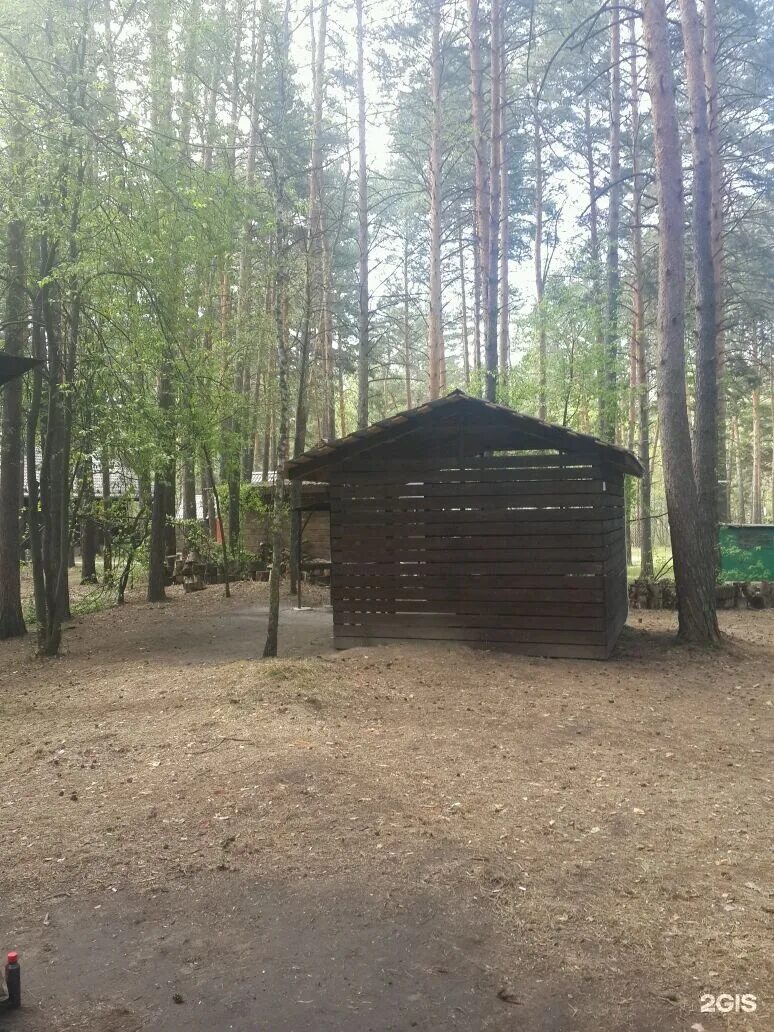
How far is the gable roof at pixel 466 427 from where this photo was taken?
9602 mm

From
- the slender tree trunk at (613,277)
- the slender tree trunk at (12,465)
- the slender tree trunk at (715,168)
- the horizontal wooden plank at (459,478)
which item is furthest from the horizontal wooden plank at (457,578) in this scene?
the slender tree trunk at (613,277)

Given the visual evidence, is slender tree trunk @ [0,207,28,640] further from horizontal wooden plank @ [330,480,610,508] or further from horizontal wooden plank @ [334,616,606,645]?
horizontal wooden plank @ [334,616,606,645]

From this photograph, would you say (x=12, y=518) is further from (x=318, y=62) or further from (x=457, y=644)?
(x=318, y=62)

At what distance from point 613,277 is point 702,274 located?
7.67 meters

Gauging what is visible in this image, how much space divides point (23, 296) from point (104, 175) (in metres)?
2.80

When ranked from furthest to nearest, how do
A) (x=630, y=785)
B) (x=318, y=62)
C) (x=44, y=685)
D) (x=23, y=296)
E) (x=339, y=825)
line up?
(x=318, y=62) < (x=23, y=296) < (x=44, y=685) < (x=630, y=785) < (x=339, y=825)

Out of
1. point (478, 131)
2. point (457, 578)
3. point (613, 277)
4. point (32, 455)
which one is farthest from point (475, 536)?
point (613, 277)

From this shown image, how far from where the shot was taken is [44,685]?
9133 millimetres

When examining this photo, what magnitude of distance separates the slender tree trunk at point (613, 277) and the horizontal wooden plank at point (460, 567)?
831 cm

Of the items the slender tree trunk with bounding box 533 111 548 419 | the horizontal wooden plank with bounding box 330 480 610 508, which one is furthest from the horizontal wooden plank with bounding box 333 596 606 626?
the slender tree trunk with bounding box 533 111 548 419

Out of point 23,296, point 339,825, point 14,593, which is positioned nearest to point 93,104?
point 23,296

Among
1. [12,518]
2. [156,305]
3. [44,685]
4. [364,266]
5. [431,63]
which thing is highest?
[431,63]

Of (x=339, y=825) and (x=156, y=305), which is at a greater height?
(x=156, y=305)

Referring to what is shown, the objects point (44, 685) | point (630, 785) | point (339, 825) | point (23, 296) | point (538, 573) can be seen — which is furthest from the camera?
point (23, 296)
